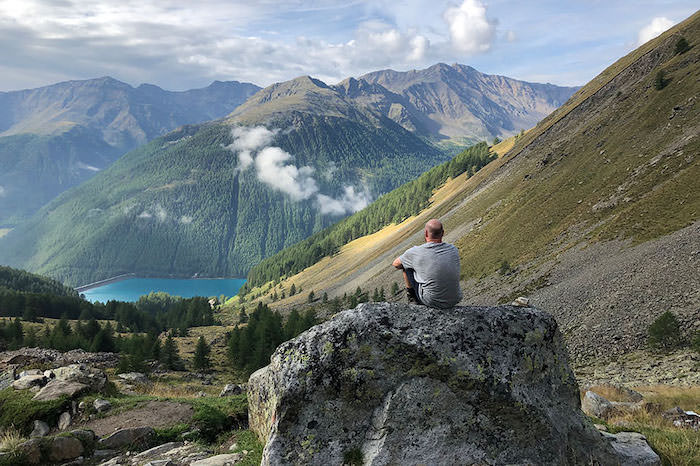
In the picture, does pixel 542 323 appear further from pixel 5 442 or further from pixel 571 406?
pixel 5 442

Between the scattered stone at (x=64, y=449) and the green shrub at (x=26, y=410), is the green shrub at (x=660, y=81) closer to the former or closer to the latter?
the scattered stone at (x=64, y=449)

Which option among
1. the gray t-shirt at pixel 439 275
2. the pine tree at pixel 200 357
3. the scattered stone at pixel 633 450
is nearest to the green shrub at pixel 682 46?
the scattered stone at pixel 633 450

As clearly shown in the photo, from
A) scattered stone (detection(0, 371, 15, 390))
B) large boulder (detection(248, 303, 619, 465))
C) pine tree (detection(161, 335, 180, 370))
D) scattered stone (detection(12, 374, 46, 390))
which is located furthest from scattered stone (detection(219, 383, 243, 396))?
pine tree (detection(161, 335, 180, 370))

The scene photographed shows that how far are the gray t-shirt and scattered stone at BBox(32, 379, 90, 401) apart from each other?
13957mm

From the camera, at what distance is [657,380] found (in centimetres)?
2228

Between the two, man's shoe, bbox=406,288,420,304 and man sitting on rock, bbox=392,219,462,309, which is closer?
man sitting on rock, bbox=392,219,462,309

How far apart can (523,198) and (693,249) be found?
47.0 metres

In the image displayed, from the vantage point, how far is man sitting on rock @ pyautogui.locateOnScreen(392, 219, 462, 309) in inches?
307

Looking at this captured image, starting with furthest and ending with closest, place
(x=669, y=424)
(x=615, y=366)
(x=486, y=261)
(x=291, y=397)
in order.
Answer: (x=486, y=261) < (x=615, y=366) < (x=669, y=424) < (x=291, y=397)

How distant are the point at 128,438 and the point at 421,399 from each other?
9164 millimetres

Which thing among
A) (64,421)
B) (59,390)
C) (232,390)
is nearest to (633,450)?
(64,421)

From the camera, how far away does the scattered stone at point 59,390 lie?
1339 cm

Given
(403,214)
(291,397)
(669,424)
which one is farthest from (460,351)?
(403,214)

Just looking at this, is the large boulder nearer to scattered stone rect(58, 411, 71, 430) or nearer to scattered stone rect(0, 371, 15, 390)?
scattered stone rect(58, 411, 71, 430)
